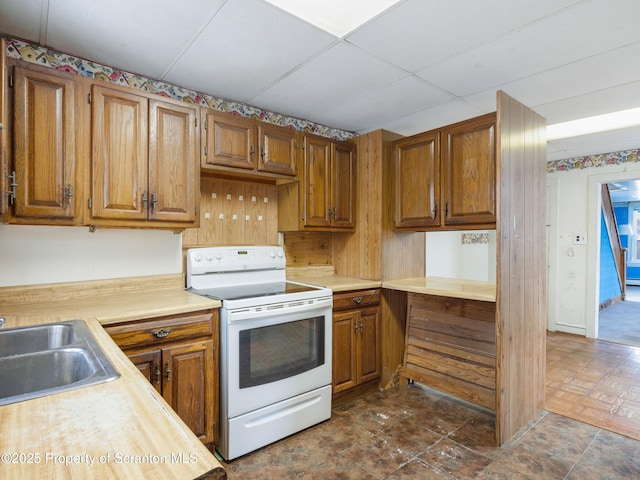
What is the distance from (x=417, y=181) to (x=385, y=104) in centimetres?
68

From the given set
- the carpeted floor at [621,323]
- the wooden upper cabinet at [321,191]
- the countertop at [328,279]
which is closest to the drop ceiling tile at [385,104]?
the wooden upper cabinet at [321,191]

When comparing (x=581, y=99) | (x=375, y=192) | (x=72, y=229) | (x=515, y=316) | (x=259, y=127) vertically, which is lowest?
(x=515, y=316)

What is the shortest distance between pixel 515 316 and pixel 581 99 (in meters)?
1.83

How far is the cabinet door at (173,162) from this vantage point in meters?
2.11

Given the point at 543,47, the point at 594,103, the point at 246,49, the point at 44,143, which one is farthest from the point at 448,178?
the point at 44,143

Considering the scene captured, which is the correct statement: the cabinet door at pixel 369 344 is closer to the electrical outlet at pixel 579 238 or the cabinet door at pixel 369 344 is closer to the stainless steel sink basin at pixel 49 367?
the stainless steel sink basin at pixel 49 367

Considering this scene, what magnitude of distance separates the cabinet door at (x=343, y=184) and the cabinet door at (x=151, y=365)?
1.71 metres

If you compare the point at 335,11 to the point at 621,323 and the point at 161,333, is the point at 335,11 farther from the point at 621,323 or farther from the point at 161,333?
the point at 621,323

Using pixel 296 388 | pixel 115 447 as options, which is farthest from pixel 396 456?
pixel 115 447

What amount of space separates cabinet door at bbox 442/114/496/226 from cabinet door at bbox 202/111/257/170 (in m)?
1.45

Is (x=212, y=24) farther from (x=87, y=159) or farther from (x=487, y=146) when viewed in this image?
(x=487, y=146)

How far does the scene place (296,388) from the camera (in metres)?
2.27

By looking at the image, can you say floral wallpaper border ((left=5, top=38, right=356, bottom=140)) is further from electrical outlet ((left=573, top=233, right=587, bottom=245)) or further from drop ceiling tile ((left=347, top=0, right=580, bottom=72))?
electrical outlet ((left=573, top=233, right=587, bottom=245))

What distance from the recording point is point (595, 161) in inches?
173
